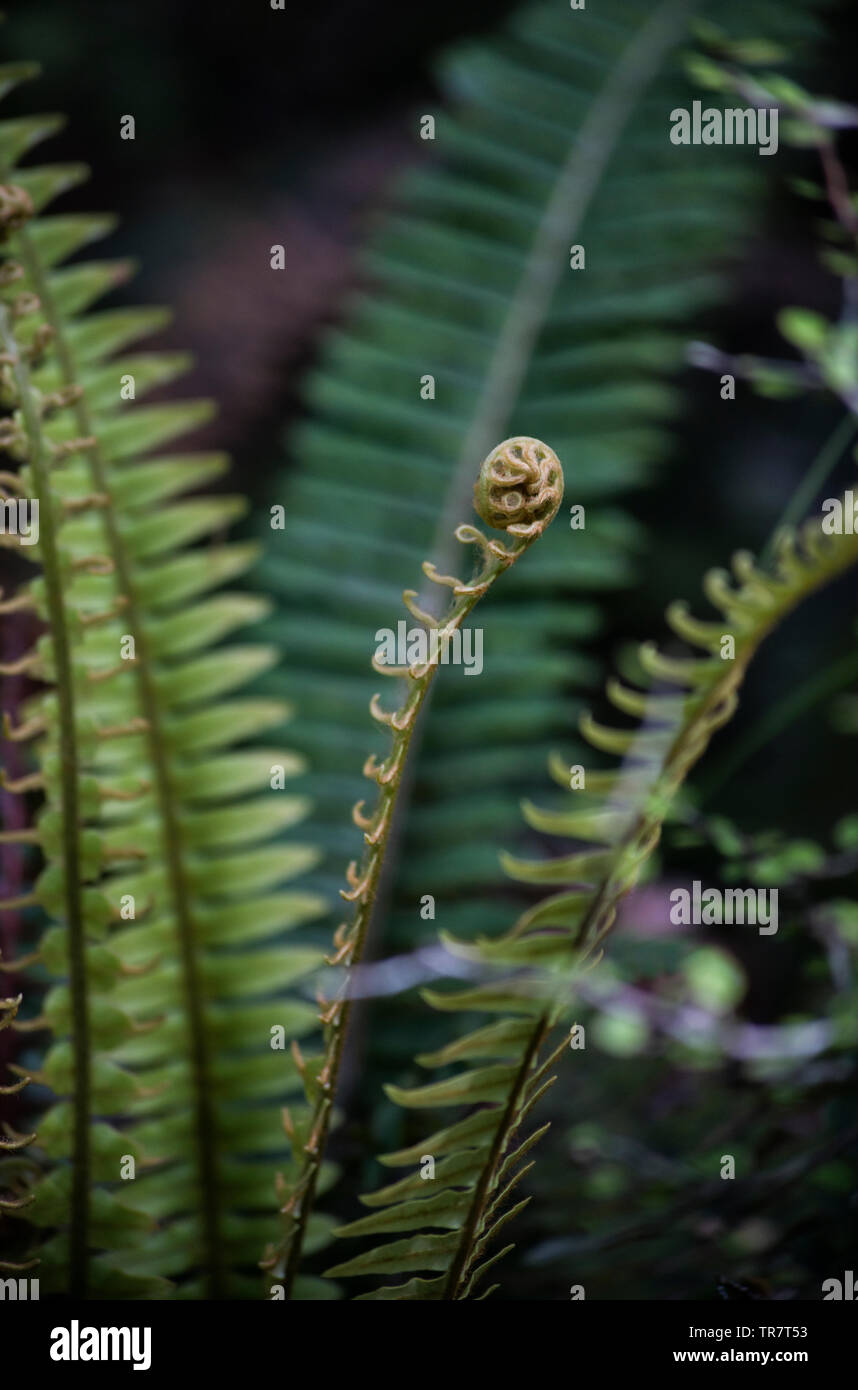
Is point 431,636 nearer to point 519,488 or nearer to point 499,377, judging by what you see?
point 519,488

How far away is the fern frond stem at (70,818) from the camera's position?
477mm

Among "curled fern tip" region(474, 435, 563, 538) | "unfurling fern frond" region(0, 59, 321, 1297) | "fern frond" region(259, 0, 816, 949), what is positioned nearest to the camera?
"curled fern tip" region(474, 435, 563, 538)

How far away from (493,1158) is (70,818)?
248mm

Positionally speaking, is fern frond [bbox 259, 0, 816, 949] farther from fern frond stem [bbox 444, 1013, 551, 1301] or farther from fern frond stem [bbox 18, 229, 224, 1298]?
fern frond stem [bbox 444, 1013, 551, 1301]

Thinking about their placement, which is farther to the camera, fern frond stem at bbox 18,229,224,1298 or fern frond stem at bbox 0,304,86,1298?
fern frond stem at bbox 18,229,224,1298

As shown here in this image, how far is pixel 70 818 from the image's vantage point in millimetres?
522

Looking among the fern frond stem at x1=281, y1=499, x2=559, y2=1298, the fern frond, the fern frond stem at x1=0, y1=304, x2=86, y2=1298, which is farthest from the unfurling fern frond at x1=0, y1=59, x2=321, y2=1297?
the fern frond

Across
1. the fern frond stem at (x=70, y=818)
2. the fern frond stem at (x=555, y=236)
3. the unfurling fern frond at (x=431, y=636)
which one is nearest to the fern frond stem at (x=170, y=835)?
the fern frond stem at (x=70, y=818)

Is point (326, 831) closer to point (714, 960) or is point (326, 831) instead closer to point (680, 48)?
point (714, 960)

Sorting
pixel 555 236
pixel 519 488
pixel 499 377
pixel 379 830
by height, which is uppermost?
pixel 555 236

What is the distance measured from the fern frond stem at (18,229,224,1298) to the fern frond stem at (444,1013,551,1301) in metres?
0.21

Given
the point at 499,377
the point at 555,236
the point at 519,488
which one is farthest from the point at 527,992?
the point at 555,236

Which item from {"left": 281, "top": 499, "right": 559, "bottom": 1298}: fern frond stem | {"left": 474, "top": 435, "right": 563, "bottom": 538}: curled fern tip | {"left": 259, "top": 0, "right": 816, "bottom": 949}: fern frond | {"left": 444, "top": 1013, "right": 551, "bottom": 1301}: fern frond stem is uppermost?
{"left": 259, "top": 0, "right": 816, "bottom": 949}: fern frond

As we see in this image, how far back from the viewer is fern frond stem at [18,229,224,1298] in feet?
2.12
